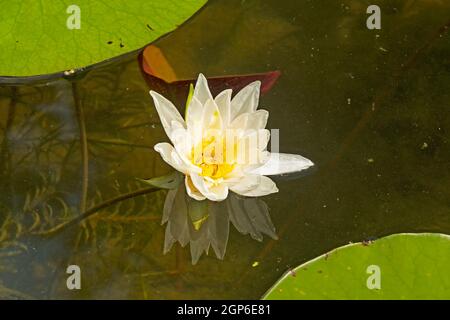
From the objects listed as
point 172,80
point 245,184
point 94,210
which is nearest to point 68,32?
point 172,80

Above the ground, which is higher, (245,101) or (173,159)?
(245,101)

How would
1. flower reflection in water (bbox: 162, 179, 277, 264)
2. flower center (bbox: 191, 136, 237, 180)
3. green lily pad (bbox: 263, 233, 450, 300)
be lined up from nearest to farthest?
green lily pad (bbox: 263, 233, 450, 300) < flower center (bbox: 191, 136, 237, 180) < flower reflection in water (bbox: 162, 179, 277, 264)

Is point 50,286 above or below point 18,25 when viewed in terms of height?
below

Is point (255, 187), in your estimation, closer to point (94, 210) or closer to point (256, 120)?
point (256, 120)

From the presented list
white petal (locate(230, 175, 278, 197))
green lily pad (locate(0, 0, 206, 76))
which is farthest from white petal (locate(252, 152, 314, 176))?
green lily pad (locate(0, 0, 206, 76))

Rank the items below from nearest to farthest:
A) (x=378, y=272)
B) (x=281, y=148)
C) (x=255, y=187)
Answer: (x=378, y=272)
(x=255, y=187)
(x=281, y=148)

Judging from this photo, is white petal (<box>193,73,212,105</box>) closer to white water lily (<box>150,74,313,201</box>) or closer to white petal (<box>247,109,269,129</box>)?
white water lily (<box>150,74,313,201</box>)
